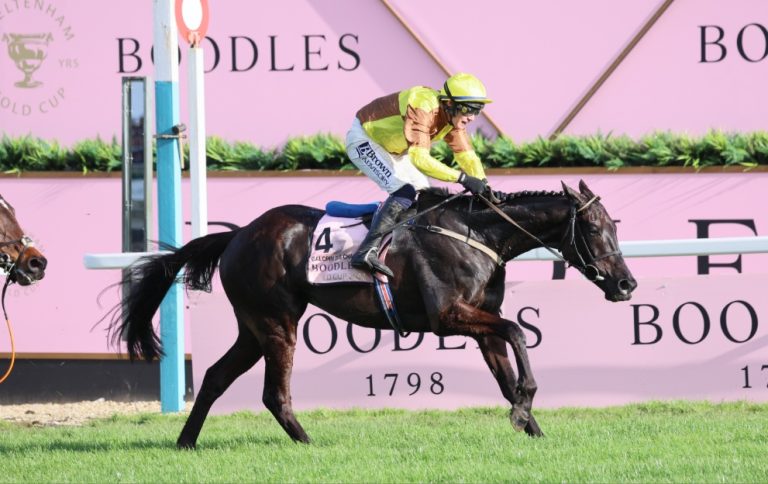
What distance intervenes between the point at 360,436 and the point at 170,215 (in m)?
2.64

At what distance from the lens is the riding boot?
25.0 ft

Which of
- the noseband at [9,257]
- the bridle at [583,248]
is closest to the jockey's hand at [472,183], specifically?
the bridle at [583,248]

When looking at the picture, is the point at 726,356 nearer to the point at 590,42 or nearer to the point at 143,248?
the point at 590,42

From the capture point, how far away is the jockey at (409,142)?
300 inches

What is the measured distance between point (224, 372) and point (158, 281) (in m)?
0.73

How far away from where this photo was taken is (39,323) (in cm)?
1107

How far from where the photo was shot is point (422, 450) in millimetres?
7223

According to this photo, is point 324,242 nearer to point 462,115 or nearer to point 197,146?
point 462,115

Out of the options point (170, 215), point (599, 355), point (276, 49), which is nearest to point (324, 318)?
point (170, 215)

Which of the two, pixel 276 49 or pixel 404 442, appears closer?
pixel 404 442

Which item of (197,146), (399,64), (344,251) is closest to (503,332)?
(344,251)

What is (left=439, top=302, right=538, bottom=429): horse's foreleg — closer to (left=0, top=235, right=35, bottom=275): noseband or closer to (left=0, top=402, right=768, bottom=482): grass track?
(left=0, top=402, right=768, bottom=482): grass track

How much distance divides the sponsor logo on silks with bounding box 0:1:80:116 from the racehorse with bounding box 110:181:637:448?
12.9 feet

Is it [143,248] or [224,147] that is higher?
[224,147]
